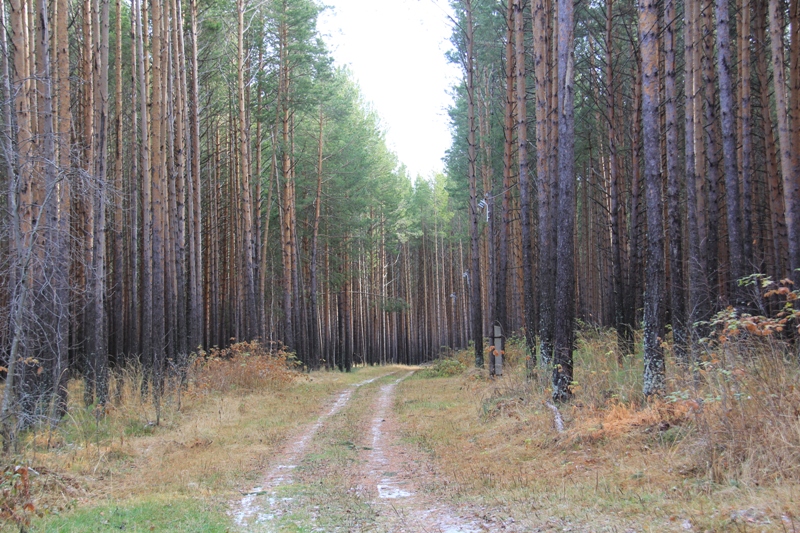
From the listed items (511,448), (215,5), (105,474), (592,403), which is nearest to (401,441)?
(511,448)

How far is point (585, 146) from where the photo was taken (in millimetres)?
26953

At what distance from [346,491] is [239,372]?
1165 centimetres

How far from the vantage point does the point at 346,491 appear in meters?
6.74

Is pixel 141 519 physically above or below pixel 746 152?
below

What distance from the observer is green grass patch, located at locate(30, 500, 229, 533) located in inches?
Result: 207

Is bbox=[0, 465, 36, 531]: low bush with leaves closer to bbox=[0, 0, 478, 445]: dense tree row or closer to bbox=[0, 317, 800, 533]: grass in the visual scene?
bbox=[0, 317, 800, 533]: grass

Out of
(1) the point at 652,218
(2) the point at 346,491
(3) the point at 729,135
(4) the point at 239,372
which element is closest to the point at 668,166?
(3) the point at 729,135

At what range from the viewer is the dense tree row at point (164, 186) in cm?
888

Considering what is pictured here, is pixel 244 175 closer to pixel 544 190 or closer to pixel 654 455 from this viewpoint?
pixel 544 190

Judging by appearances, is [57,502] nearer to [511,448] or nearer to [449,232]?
[511,448]

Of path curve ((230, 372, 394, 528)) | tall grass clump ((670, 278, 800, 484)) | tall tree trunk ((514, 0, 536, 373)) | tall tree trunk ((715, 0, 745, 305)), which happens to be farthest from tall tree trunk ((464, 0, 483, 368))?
tall grass clump ((670, 278, 800, 484))

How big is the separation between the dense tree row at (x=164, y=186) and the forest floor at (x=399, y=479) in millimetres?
1309

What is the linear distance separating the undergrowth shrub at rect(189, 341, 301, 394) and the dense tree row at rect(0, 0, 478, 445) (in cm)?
75

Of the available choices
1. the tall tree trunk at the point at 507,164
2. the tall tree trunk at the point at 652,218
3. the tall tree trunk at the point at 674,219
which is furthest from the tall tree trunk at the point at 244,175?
the tall tree trunk at the point at 652,218
